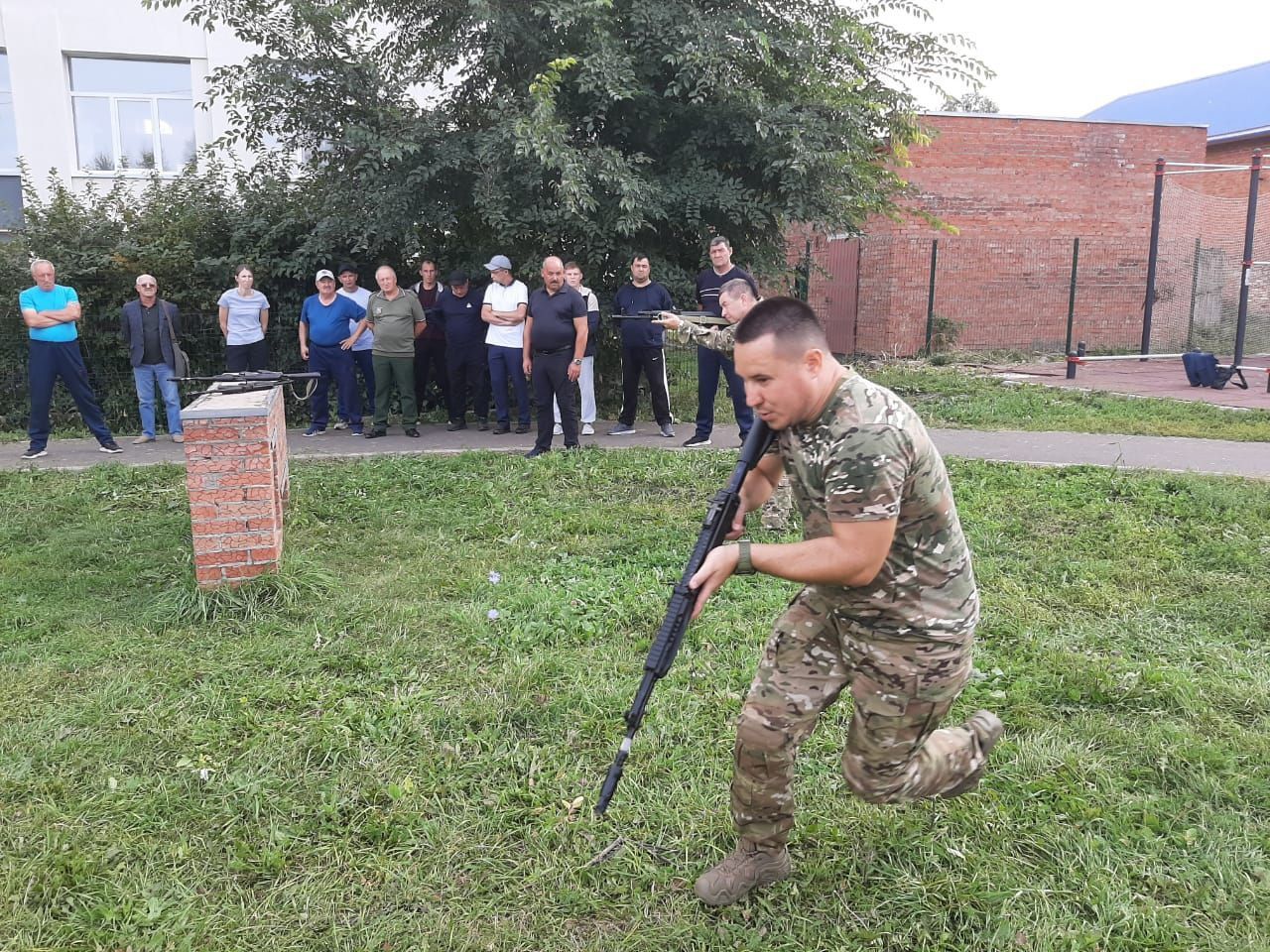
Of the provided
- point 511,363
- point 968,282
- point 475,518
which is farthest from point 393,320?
point 968,282

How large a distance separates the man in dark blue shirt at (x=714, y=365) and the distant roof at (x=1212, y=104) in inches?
859

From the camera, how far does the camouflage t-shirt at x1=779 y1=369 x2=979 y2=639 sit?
246 centimetres

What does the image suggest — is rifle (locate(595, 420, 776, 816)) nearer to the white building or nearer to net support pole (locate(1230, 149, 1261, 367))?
net support pole (locate(1230, 149, 1261, 367))

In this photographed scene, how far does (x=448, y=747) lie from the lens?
3.84 metres

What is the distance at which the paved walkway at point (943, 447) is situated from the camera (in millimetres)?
8773

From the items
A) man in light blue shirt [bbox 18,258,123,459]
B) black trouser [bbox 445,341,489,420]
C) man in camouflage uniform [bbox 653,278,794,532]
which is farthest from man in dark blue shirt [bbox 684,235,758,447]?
man in light blue shirt [bbox 18,258,123,459]

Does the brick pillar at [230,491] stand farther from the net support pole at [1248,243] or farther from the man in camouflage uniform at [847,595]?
the net support pole at [1248,243]

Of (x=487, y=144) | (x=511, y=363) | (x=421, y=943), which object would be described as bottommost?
(x=421, y=943)

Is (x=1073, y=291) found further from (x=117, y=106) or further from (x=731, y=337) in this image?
(x=117, y=106)

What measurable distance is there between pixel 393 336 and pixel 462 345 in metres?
0.84

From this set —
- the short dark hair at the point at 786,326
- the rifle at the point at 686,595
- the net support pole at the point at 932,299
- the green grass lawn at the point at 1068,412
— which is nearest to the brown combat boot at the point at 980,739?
the rifle at the point at 686,595

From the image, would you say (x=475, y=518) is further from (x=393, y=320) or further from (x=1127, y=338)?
(x=1127, y=338)

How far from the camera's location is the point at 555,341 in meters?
8.89

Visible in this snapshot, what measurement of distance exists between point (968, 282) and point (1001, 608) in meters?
16.1
